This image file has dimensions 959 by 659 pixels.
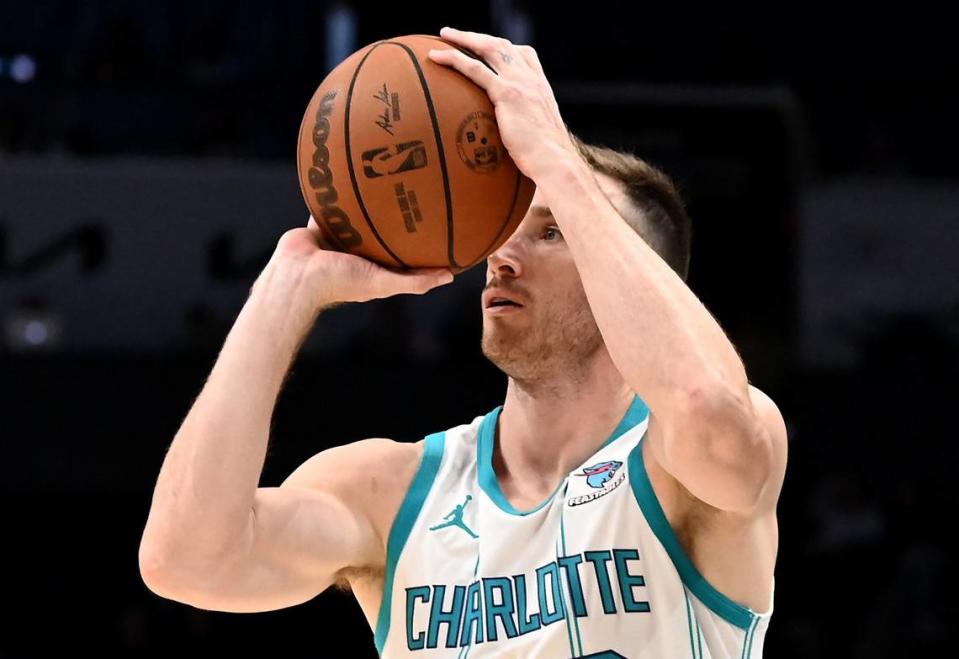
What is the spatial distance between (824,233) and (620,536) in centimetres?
788

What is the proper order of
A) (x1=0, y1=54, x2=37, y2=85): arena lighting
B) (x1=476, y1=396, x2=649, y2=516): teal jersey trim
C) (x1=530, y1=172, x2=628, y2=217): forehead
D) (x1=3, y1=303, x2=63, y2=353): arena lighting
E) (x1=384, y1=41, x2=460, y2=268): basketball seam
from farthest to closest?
(x1=3, y1=303, x2=63, y2=353): arena lighting
(x1=0, y1=54, x2=37, y2=85): arena lighting
(x1=530, y1=172, x2=628, y2=217): forehead
(x1=476, y1=396, x2=649, y2=516): teal jersey trim
(x1=384, y1=41, x2=460, y2=268): basketball seam

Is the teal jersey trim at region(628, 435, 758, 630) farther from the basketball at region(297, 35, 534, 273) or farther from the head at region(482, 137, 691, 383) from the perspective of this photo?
the basketball at region(297, 35, 534, 273)

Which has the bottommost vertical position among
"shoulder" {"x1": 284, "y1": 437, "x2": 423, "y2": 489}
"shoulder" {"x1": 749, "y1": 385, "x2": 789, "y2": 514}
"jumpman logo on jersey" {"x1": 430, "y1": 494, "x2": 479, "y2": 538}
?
"jumpman logo on jersey" {"x1": 430, "y1": 494, "x2": 479, "y2": 538}

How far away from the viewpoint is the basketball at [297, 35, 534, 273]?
2.71 meters

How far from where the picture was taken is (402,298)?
985cm

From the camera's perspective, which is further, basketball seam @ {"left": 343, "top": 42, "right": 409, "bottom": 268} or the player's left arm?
basketball seam @ {"left": 343, "top": 42, "right": 409, "bottom": 268}

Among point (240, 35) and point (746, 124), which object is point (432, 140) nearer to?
point (746, 124)

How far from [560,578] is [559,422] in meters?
0.43

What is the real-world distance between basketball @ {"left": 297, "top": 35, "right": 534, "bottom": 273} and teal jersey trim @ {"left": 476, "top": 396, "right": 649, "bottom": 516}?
562mm

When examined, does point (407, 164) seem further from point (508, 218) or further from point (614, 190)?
point (614, 190)

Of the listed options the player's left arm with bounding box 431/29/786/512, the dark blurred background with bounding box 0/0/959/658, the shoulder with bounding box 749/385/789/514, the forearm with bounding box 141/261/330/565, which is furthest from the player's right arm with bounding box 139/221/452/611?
the dark blurred background with bounding box 0/0/959/658

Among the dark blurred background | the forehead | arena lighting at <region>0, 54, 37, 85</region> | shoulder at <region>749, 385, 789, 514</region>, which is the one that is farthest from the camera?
arena lighting at <region>0, 54, 37, 85</region>

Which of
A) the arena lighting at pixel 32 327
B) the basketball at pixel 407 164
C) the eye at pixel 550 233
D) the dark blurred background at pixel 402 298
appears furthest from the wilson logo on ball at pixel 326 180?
the arena lighting at pixel 32 327

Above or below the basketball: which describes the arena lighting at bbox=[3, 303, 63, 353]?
below
